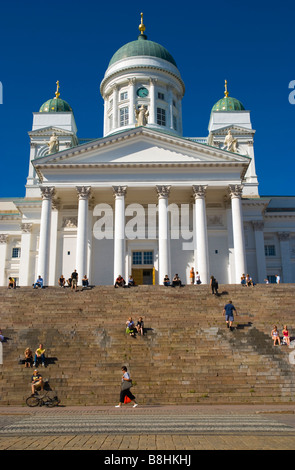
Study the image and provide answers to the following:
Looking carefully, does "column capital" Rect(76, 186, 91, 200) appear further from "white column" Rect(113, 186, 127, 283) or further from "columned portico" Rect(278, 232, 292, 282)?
"columned portico" Rect(278, 232, 292, 282)

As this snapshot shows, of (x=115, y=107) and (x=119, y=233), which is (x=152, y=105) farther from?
(x=119, y=233)

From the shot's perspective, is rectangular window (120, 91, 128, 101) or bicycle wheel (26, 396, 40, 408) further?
rectangular window (120, 91, 128, 101)

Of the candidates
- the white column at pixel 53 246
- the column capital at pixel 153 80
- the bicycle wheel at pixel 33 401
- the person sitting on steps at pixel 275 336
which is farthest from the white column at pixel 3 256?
the person sitting on steps at pixel 275 336

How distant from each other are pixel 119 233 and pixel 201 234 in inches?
240

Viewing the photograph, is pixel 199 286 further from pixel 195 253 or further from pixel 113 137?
pixel 113 137

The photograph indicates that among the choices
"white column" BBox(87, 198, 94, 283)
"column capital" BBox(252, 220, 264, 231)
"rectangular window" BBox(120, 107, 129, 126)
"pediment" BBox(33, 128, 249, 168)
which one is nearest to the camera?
"pediment" BBox(33, 128, 249, 168)

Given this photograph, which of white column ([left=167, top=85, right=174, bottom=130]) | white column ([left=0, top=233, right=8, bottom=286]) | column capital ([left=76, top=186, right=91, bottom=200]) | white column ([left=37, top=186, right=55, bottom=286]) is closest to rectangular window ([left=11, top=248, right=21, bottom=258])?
white column ([left=0, top=233, right=8, bottom=286])

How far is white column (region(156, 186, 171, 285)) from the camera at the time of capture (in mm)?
33438

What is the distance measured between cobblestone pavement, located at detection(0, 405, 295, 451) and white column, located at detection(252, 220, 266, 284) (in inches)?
1136

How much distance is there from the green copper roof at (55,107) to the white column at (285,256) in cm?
2856

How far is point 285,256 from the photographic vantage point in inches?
1839

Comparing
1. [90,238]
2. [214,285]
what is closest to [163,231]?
[90,238]

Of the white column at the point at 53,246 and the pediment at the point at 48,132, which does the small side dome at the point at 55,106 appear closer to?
the pediment at the point at 48,132

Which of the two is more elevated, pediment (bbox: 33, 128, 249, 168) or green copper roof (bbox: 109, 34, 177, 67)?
green copper roof (bbox: 109, 34, 177, 67)
